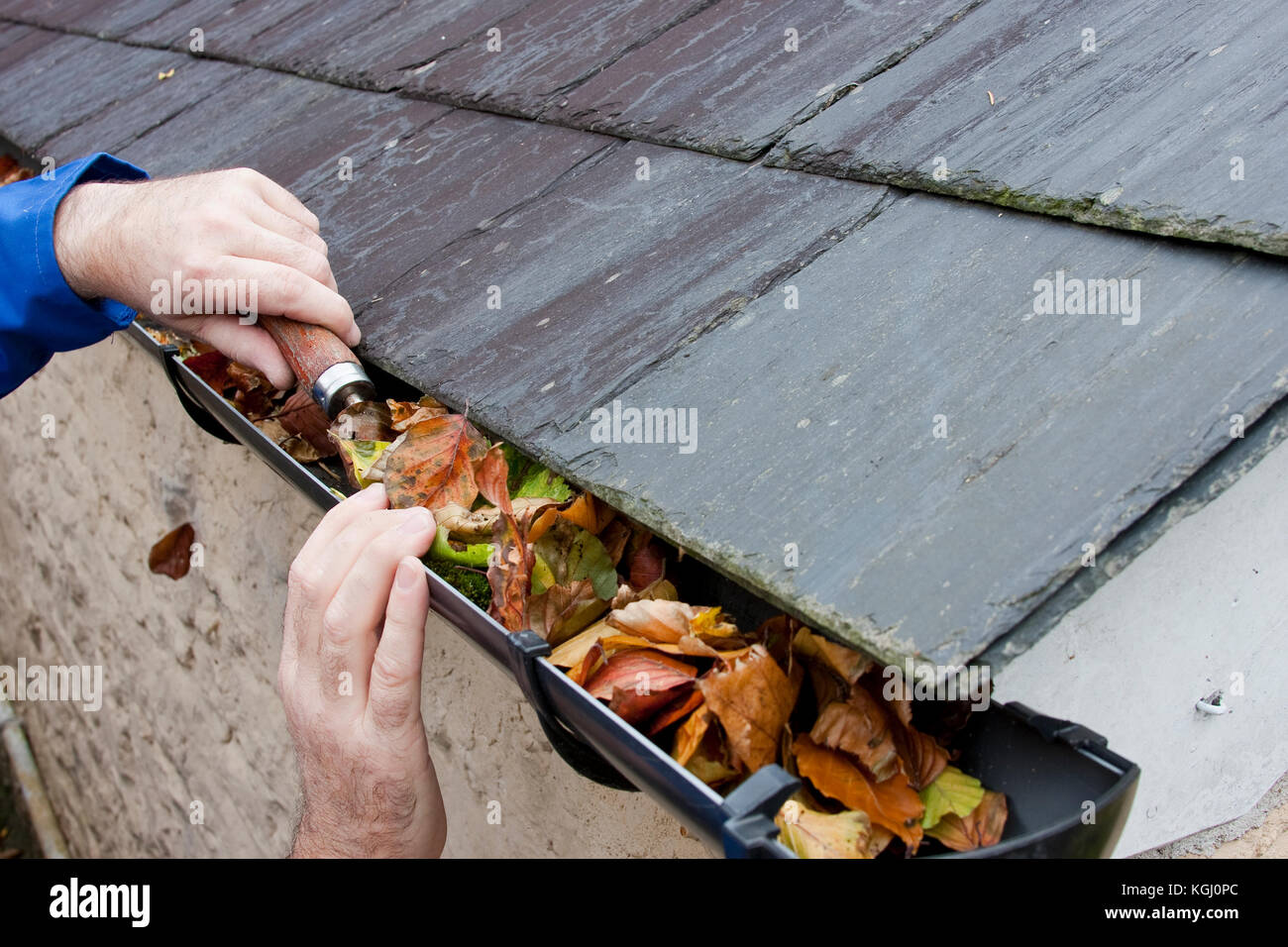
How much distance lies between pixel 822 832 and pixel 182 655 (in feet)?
12.1

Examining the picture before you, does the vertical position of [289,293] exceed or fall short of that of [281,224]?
it falls short

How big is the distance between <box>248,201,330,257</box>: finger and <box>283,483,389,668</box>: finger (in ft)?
1.66

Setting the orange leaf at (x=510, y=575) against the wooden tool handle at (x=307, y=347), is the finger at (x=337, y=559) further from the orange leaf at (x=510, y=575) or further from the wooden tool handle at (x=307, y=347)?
the wooden tool handle at (x=307, y=347)

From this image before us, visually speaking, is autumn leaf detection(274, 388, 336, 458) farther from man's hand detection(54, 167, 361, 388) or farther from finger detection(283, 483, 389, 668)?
finger detection(283, 483, 389, 668)

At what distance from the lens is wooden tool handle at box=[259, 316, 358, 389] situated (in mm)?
1639

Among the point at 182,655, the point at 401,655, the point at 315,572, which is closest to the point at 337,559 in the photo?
the point at 315,572

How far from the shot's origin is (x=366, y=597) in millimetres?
1372

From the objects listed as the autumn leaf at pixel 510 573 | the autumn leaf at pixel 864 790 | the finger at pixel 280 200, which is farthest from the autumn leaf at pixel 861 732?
the finger at pixel 280 200

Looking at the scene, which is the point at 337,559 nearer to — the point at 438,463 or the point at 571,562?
the point at 438,463

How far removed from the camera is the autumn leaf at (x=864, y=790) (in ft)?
3.45

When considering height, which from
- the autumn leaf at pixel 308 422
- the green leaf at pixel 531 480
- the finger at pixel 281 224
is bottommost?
the green leaf at pixel 531 480

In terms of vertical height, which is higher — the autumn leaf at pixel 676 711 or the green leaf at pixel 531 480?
the green leaf at pixel 531 480

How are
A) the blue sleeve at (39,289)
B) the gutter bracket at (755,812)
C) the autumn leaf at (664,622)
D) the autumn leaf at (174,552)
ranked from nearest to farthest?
the gutter bracket at (755,812)
the autumn leaf at (664,622)
the blue sleeve at (39,289)
the autumn leaf at (174,552)

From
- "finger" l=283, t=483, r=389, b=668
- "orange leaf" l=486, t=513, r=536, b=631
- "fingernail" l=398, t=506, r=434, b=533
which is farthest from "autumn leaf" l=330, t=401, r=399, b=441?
"orange leaf" l=486, t=513, r=536, b=631
